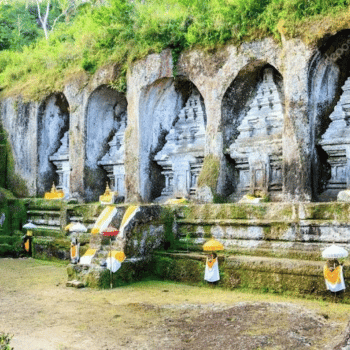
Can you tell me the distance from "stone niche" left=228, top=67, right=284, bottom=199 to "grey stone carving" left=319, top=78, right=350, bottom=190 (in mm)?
1101

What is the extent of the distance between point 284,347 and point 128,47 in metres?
9.55

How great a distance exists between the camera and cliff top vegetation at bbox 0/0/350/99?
9.43 metres

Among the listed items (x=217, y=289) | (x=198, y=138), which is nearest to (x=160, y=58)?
(x=198, y=138)

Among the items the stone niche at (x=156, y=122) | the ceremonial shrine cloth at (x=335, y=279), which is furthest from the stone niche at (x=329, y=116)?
the stone niche at (x=156, y=122)

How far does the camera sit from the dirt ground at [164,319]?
17.3ft

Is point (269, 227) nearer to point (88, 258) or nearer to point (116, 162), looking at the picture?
point (88, 258)

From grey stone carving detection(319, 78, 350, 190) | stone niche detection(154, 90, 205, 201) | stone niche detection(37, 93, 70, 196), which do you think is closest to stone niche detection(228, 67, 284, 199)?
grey stone carving detection(319, 78, 350, 190)

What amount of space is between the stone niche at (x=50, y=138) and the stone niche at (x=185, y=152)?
4.19 m

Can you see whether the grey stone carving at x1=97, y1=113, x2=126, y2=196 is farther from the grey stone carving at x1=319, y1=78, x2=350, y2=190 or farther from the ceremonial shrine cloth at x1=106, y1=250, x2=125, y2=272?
the grey stone carving at x1=319, y1=78, x2=350, y2=190

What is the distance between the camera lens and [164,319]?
20.4 feet

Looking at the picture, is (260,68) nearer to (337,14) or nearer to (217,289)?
(337,14)

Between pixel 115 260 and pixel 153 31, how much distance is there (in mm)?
6154

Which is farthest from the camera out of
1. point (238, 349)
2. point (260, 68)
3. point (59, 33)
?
point (59, 33)

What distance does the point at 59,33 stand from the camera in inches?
739
